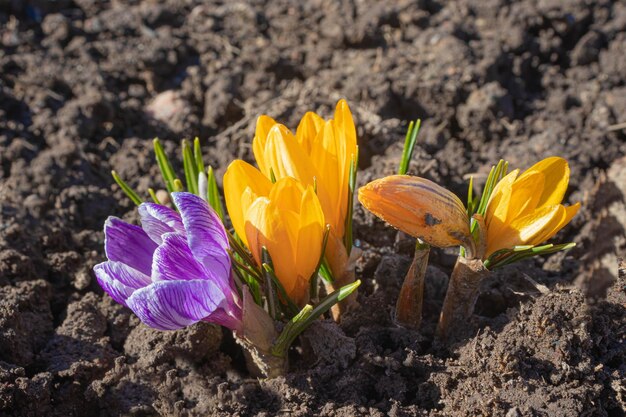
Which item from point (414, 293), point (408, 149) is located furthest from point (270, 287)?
point (408, 149)

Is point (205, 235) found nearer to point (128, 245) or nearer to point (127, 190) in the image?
point (128, 245)

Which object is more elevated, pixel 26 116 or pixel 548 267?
pixel 26 116

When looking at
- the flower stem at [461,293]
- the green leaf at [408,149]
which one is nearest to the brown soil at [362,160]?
the flower stem at [461,293]

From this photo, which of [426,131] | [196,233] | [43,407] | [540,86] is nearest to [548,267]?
[426,131]

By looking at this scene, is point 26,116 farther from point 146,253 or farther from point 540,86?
point 540,86

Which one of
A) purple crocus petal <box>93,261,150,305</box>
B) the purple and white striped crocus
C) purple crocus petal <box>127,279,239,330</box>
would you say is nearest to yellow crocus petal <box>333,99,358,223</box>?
the purple and white striped crocus

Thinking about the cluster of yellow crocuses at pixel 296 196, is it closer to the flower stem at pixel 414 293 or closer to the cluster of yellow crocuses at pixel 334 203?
the cluster of yellow crocuses at pixel 334 203
